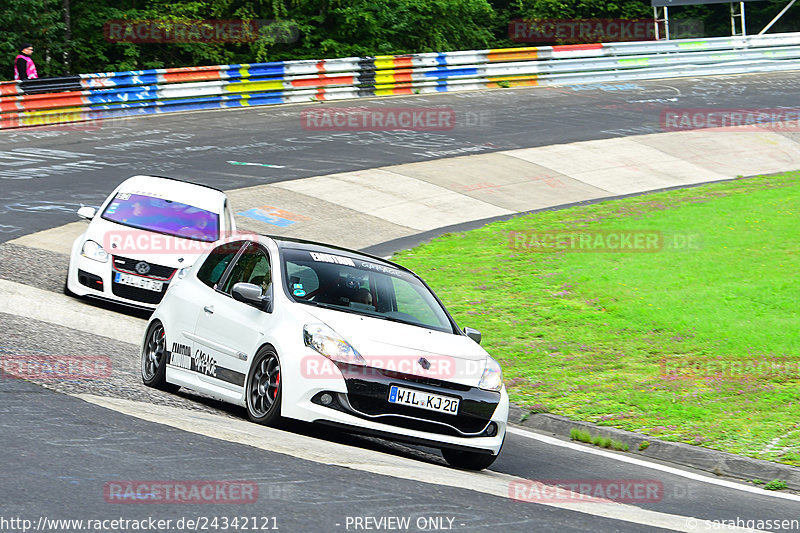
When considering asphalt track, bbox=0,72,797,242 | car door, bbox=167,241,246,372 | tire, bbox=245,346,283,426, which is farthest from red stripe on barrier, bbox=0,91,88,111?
tire, bbox=245,346,283,426

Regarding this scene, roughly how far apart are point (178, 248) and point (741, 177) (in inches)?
609

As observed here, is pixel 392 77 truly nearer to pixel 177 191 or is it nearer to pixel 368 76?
pixel 368 76

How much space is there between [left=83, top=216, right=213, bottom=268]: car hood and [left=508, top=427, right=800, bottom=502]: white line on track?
5554 millimetres

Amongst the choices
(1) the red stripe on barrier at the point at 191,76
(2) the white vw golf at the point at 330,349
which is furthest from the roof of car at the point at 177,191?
(1) the red stripe on barrier at the point at 191,76

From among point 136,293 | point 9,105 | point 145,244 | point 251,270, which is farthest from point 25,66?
point 251,270

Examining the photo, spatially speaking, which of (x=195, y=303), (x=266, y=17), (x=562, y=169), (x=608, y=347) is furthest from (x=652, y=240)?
(x=266, y=17)

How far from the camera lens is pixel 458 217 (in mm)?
20812

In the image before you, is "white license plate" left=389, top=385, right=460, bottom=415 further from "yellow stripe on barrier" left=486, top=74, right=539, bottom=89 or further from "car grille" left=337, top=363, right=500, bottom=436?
"yellow stripe on barrier" left=486, top=74, right=539, bottom=89

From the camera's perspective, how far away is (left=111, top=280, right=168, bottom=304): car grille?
13188 millimetres

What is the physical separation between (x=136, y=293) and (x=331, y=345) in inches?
246

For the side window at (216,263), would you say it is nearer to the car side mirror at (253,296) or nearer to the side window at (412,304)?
the car side mirror at (253,296)

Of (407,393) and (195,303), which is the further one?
(195,303)

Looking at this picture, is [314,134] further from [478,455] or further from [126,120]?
[478,455]

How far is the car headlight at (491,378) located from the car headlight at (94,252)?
22.2 feet
